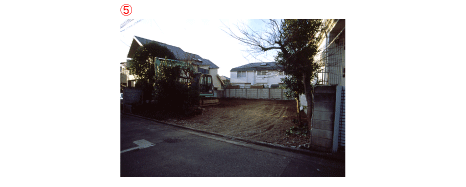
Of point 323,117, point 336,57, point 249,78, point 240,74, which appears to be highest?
point 240,74

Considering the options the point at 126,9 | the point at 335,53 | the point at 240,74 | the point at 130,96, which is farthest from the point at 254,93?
the point at 126,9

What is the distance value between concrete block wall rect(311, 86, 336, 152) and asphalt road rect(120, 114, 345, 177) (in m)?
0.33

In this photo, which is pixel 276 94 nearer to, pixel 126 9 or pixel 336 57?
pixel 336 57

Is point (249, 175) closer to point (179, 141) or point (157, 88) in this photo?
point (179, 141)

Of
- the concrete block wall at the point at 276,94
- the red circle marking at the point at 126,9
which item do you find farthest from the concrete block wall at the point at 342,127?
the concrete block wall at the point at 276,94

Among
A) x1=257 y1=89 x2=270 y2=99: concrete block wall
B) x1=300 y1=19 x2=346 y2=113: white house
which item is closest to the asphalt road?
x1=300 y1=19 x2=346 y2=113: white house

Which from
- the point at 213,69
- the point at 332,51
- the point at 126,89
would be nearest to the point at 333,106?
the point at 332,51

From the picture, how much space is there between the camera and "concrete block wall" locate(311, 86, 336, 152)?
10.1 ft

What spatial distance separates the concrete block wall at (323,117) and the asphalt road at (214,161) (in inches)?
13.1

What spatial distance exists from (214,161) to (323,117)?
2080 mm

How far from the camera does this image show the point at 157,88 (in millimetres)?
7375

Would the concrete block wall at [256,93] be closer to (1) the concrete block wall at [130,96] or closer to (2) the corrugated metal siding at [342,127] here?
(1) the concrete block wall at [130,96]

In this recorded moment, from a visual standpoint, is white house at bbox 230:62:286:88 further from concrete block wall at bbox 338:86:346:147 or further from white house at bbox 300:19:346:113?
concrete block wall at bbox 338:86:346:147

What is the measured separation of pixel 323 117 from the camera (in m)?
3.14
